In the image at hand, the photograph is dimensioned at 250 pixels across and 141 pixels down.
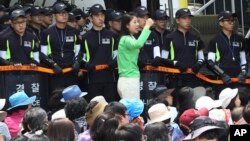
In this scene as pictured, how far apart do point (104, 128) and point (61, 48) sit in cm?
540

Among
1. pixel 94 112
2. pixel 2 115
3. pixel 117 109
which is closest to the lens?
pixel 117 109

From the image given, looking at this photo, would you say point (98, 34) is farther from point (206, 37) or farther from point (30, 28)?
point (206, 37)

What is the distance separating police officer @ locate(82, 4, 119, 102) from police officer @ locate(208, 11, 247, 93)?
1.67m

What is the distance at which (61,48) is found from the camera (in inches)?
500

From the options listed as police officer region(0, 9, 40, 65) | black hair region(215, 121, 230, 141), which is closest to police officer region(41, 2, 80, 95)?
police officer region(0, 9, 40, 65)

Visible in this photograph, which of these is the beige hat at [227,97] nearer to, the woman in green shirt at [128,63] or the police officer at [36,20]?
the woman in green shirt at [128,63]

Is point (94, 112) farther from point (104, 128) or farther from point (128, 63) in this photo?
point (128, 63)

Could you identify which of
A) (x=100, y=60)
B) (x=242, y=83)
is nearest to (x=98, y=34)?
(x=100, y=60)

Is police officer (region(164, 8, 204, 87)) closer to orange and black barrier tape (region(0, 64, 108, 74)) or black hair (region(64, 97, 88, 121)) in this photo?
orange and black barrier tape (region(0, 64, 108, 74))

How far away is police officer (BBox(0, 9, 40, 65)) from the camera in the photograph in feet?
40.1

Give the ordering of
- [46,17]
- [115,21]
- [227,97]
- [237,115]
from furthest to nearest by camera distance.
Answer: [46,17] < [115,21] < [227,97] < [237,115]

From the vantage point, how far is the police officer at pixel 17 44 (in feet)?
40.1

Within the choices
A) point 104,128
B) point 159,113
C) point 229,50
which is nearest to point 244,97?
point 159,113

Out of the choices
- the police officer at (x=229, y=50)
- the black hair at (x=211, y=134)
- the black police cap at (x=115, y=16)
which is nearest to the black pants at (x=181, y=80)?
the police officer at (x=229, y=50)
